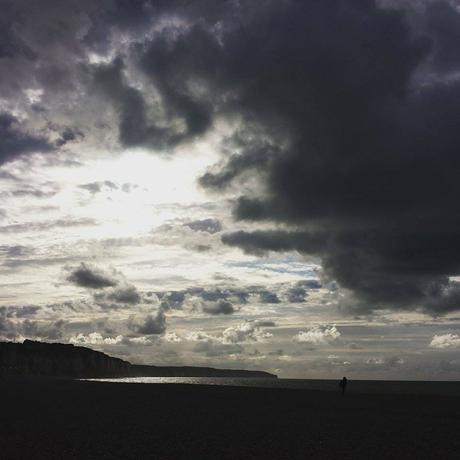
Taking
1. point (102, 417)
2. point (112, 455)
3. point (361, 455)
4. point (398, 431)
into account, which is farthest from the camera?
point (102, 417)

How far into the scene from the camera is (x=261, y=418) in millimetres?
35719

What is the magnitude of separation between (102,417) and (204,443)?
12.6 metres

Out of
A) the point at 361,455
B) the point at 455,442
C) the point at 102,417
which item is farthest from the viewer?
the point at 102,417

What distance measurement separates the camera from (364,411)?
4362 centimetres

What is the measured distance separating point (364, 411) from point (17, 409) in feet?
91.8

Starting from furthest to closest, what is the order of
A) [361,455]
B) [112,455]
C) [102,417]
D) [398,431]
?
[102,417] → [398,431] → [361,455] → [112,455]

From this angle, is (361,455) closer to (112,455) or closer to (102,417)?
(112,455)

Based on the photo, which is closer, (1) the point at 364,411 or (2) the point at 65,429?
(2) the point at 65,429

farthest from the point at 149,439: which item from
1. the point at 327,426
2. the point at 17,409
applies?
the point at 17,409

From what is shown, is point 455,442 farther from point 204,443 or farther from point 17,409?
point 17,409

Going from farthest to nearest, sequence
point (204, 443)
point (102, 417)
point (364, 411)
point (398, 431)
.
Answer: point (364, 411) < point (102, 417) < point (398, 431) < point (204, 443)

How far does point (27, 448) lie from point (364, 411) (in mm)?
30318

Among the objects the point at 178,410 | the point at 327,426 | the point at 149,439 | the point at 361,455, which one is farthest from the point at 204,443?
the point at 178,410

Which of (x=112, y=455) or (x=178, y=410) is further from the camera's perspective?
(x=178, y=410)
